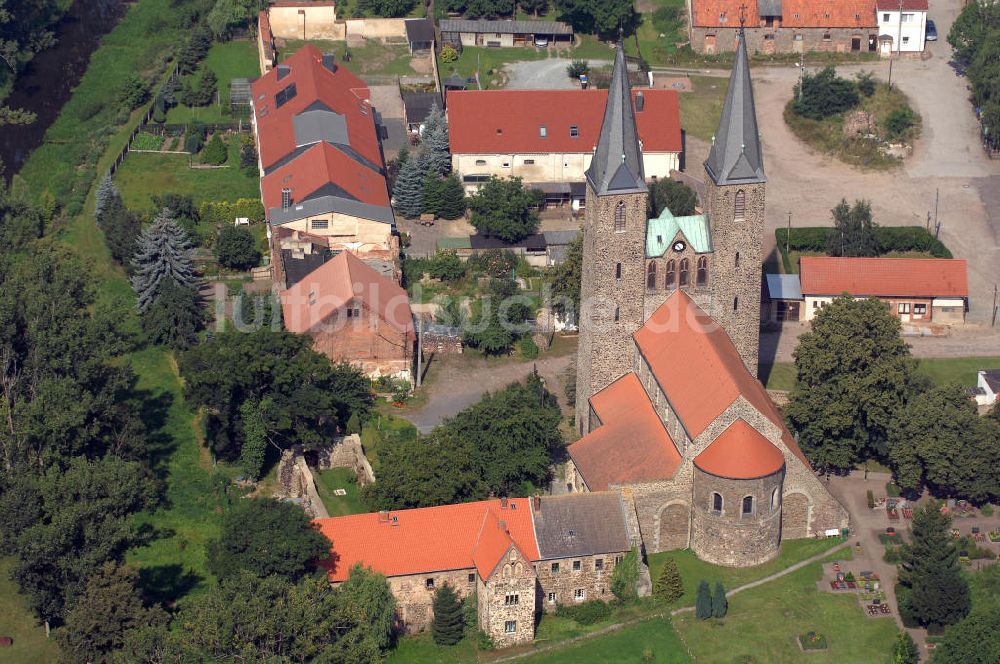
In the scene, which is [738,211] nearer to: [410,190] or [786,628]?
[786,628]

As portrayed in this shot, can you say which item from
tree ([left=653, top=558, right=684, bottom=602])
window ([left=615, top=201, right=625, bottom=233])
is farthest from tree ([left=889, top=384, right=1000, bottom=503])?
window ([left=615, top=201, right=625, bottom=233])

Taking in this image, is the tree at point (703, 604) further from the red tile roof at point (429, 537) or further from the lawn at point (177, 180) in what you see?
the lawn at point (177, 180)

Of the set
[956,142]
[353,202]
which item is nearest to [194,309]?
[353,202]

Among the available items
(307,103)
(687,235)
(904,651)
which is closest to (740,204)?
(687,235)

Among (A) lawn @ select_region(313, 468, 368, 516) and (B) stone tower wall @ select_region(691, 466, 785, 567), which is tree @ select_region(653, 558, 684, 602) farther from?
(A) lawn @ select_region(313, 468, 368, 516)

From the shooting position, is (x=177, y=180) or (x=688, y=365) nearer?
(x=688, y=365)

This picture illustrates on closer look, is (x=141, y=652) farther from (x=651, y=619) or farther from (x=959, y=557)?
(x=959, y=557)

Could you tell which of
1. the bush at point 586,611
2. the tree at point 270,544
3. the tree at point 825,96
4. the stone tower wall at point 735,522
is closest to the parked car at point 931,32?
the tree at point 825,96

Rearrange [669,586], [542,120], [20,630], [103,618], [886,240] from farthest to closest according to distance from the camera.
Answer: [542,120] < [886,240] < [20,630] < [669,586] < [103,618]

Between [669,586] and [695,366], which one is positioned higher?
[695,366]
